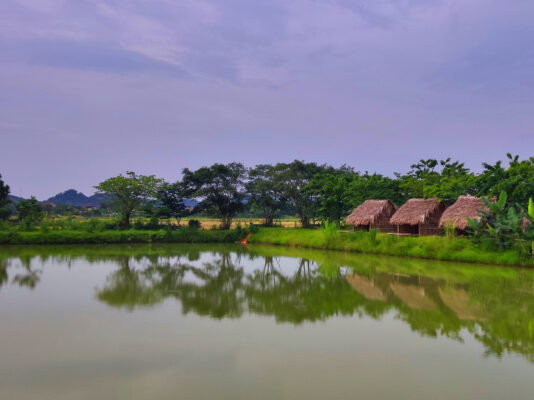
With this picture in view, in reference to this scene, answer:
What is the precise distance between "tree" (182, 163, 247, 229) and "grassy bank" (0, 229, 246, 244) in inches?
171

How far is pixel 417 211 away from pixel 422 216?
0.72 meters

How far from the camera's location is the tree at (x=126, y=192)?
1099 inches

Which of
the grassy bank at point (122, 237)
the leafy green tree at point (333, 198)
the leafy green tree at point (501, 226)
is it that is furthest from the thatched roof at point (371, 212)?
the grassy bank at point (122, 237)

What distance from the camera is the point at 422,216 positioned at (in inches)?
763

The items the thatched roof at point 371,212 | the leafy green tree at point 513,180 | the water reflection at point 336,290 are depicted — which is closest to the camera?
the water reflection at point 336,290

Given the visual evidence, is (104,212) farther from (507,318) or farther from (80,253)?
(507,318)

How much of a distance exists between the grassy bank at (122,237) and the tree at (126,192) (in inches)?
106

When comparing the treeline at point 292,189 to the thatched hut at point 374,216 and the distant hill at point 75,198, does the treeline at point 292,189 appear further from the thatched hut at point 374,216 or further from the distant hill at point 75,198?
the distant hill at point 75,198

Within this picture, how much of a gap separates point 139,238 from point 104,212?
89.5 ft

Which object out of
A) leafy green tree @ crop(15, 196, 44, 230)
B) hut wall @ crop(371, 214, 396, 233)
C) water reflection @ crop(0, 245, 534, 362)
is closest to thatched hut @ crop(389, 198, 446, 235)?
hut wall @ crop(371, 214, 396, 233)

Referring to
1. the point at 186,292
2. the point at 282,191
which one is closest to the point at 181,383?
the point at 186,292

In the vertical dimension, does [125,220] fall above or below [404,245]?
above

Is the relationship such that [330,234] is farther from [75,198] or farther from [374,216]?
[75,198]

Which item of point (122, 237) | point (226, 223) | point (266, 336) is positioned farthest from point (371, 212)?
point (266, 336)
